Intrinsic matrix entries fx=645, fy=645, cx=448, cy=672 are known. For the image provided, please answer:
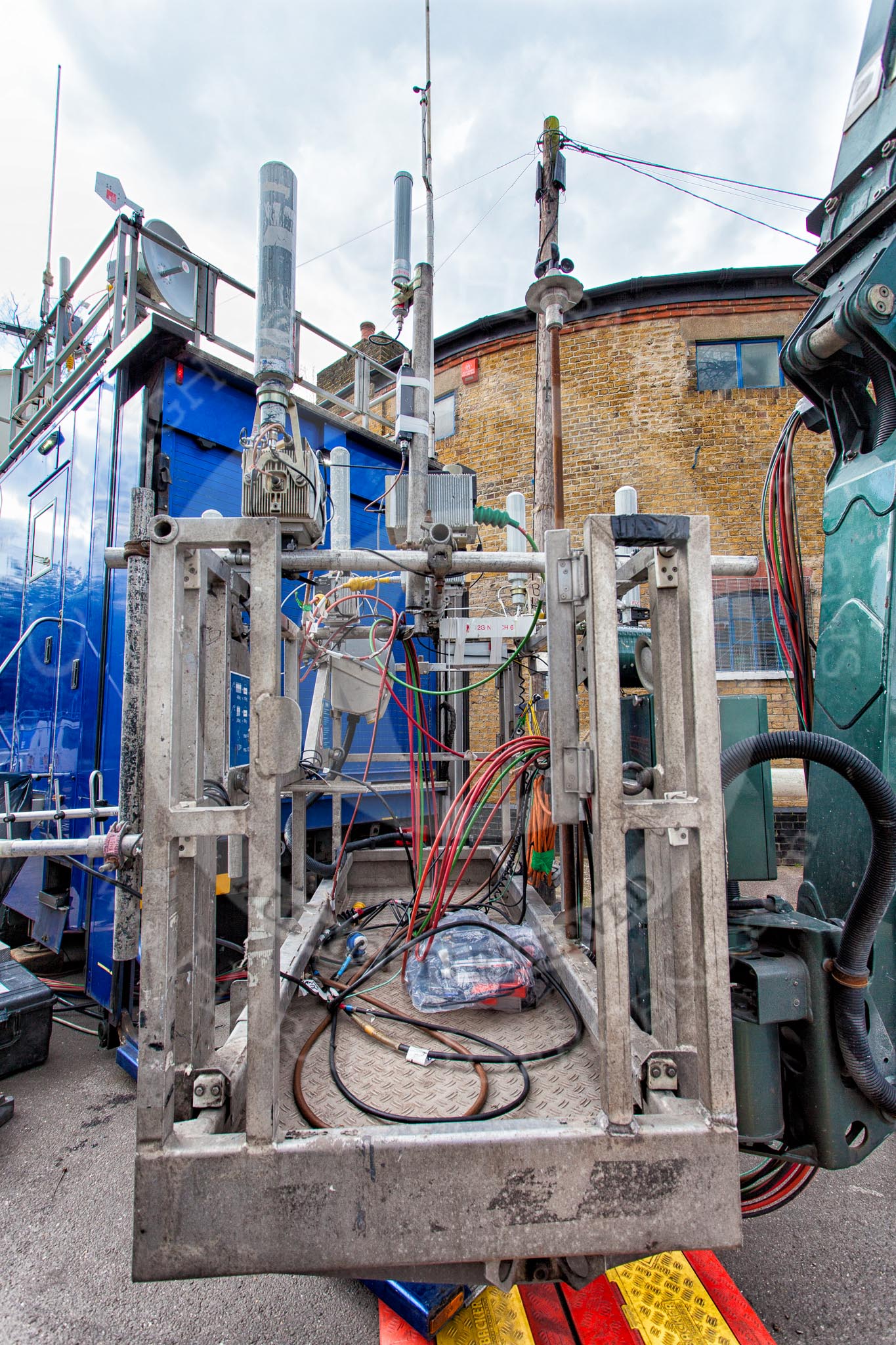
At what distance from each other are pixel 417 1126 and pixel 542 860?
1551mm

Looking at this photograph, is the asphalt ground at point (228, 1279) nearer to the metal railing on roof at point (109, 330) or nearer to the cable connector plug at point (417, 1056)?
the cable connector plug at point (417, 1056)

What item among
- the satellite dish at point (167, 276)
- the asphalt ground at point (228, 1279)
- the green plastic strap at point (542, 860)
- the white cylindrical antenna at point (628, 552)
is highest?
the satellite dish at point (167, 276)

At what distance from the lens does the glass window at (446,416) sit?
10.1m

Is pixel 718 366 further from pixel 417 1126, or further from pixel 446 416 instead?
pixel 417 1126

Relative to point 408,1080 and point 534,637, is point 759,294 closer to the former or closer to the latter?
point 534,637

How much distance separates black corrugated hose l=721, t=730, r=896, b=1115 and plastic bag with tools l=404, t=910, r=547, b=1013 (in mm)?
912

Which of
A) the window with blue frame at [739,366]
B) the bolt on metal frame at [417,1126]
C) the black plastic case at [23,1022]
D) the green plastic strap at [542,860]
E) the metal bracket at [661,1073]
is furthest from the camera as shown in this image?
the window with blue frame at [739,366]

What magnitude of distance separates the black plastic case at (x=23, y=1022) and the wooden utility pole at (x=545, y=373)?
5657 mm

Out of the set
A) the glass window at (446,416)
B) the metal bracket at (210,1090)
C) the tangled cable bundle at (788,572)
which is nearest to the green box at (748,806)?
the tangled cable bundle at (788,572)

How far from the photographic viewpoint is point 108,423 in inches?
149

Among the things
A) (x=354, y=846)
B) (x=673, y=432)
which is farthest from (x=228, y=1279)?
(x=673, y=432)

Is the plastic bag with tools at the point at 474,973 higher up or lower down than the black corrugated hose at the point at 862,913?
lower down

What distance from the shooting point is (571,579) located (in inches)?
63.7

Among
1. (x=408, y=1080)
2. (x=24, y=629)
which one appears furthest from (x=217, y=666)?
(x=24, y=629)
